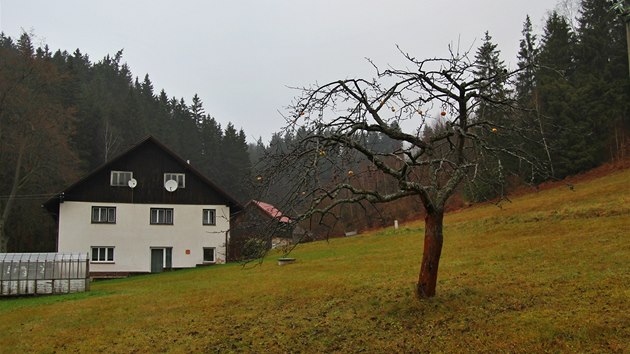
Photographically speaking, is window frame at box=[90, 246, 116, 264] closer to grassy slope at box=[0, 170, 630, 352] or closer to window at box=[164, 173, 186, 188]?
window at box=[164, 173, 186, 188]

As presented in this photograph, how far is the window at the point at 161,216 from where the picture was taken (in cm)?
3819

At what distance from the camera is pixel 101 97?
6938 cm

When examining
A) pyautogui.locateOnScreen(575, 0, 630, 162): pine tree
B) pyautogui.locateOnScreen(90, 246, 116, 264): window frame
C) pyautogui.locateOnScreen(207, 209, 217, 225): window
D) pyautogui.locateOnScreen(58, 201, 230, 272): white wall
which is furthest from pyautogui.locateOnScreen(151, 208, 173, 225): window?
pyautogui.locateOnScreen(575, 0, 630, 162): pine tree

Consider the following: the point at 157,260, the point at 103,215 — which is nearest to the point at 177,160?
the point at 103,215

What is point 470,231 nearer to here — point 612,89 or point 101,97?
point 612,89

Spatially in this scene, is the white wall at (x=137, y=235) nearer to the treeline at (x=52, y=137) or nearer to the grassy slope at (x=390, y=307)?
the treeline at (x=52, y=137)

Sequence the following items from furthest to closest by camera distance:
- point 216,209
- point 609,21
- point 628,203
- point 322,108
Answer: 1. point 609,21
2. point 216,209
3. point 628,203
4. point 322,108

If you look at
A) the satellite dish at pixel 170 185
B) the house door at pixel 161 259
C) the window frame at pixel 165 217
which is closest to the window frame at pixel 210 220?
the window frame at pixel 165 217

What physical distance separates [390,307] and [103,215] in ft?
98.1

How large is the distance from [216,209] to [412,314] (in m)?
29.9

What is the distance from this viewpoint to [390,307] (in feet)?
39.2

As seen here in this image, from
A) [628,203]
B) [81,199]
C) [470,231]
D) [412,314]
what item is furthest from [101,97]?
[412,314]

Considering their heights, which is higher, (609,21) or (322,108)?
(609,21)

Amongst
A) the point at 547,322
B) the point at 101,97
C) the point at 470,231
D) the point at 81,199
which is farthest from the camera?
the point at 101,97
